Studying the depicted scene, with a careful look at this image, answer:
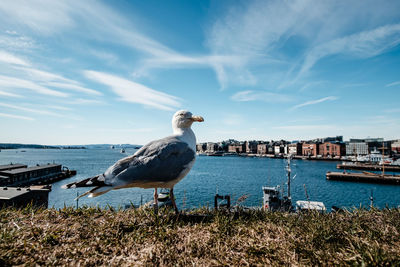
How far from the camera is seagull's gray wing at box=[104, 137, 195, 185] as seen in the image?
3.16 metres

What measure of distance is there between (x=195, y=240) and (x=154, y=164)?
1.25 m

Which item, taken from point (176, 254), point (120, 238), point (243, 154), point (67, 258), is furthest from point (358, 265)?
point (243, 154)

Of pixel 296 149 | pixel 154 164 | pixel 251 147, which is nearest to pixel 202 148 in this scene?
pixel 251 147

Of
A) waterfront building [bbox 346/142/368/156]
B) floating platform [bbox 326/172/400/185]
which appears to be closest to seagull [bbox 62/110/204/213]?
floating platform [bbox 326/172/400/185]

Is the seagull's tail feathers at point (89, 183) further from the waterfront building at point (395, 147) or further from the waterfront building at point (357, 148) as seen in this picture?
the waterfront building at point (395, 147)

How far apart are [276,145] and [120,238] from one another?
145m

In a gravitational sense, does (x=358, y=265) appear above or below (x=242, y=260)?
above

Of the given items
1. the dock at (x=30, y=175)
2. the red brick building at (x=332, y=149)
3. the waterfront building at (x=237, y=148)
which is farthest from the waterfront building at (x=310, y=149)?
the dock at (x=30, y=175)

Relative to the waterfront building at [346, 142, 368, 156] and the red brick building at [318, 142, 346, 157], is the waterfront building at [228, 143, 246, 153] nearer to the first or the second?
the red brick building at [318, 142, 346, 157]

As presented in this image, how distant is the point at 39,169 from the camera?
142 ft

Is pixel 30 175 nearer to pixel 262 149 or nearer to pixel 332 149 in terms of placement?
pixel 332 149

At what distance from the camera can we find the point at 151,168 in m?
3.29

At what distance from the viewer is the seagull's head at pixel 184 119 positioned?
13.0 ft

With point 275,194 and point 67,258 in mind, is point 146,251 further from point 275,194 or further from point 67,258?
point 275,194
